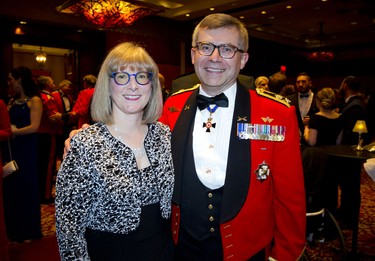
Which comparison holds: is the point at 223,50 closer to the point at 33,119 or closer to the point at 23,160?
the point at 33,119

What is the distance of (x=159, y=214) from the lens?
150cm

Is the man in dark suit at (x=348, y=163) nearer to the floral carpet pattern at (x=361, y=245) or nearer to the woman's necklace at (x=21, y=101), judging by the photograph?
the floral carpet pattern at (x=361, y=245)

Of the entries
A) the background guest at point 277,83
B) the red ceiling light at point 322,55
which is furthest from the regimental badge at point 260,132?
the red ceiling light at point 322,55

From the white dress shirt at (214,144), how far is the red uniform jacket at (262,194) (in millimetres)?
50

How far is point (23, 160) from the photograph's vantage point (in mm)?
3402

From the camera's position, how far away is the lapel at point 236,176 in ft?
5.06

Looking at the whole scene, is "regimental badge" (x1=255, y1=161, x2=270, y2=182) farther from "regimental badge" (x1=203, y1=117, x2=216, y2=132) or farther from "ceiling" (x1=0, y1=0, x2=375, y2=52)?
"ceiling" (x1=0, y1=0, x2=375, y2=52)

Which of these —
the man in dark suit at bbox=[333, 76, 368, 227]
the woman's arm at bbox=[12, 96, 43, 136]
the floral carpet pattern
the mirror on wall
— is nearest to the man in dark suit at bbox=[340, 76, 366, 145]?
the man in dark suit at bbox=[333, 76, 368, 227]

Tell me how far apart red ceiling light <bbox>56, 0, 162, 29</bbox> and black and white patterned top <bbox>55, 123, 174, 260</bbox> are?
517 cm

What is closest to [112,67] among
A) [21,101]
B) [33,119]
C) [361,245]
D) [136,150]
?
[136,150]

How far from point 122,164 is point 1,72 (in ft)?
24.3

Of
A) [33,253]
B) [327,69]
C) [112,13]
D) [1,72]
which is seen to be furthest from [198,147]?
[327,69]

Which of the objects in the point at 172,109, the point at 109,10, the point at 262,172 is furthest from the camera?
the point at 109,10

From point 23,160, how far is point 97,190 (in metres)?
2.44
